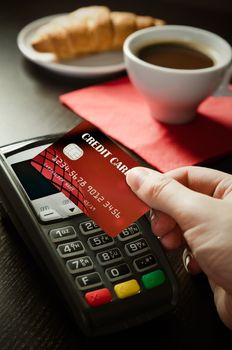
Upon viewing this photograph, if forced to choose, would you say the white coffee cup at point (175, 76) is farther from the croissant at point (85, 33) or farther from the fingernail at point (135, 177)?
the fingernail at point (135, 177)

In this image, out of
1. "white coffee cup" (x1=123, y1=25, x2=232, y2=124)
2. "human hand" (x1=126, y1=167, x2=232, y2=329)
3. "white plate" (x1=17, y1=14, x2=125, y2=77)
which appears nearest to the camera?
"human hand" (x1=126, y1=167, x2=232, y2=329)

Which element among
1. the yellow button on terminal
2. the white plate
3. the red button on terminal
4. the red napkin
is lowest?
the red napkin

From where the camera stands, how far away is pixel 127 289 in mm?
382

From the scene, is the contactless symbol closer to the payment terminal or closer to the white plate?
the payment terminal

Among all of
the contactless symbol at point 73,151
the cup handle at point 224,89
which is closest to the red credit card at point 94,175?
the contactless symbol at point 73,151

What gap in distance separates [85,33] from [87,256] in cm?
47

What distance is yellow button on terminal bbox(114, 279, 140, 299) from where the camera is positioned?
378mm

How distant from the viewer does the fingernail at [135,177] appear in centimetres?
42

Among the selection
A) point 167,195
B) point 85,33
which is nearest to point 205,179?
point 167,195

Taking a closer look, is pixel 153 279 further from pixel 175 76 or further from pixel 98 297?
pixel 175 76

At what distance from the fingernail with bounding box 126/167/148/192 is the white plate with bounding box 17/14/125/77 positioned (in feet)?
1.15

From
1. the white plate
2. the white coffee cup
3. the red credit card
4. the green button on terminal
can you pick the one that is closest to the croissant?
the white plate

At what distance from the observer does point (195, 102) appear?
63cm

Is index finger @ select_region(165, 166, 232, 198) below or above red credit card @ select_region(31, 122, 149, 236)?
below
